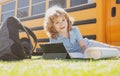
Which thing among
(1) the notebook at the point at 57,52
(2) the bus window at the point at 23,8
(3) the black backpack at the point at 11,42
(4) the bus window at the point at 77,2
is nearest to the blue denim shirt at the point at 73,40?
(1) the notebook at the point at 57,52

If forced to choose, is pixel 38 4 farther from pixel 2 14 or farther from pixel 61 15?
pixel 61 15

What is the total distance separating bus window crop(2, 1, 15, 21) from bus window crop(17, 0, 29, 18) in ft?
0.71

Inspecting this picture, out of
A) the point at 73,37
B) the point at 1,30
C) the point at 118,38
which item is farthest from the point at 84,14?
the point at 1,30

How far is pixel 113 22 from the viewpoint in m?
3.84

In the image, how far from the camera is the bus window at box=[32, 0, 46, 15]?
4936mm

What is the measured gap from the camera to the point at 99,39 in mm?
3857

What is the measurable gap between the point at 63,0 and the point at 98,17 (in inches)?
31.9

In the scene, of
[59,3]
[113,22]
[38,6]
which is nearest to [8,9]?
[38,6]

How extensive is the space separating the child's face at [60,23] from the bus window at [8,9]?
2803 millimetres

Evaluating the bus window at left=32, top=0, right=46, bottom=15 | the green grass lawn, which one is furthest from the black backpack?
the bus window at left=32, top=0, right=46, bottom=15

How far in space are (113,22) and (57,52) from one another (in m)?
1.24

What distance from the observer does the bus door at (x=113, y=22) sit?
3783 mm

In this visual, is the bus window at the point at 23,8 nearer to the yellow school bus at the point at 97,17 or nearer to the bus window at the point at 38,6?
the bus window at the point at 38,6

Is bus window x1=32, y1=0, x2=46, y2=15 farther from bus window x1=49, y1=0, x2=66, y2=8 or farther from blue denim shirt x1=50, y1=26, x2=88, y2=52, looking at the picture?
blue denim shirt x1=50, y1=26, x2=88, y2=52
